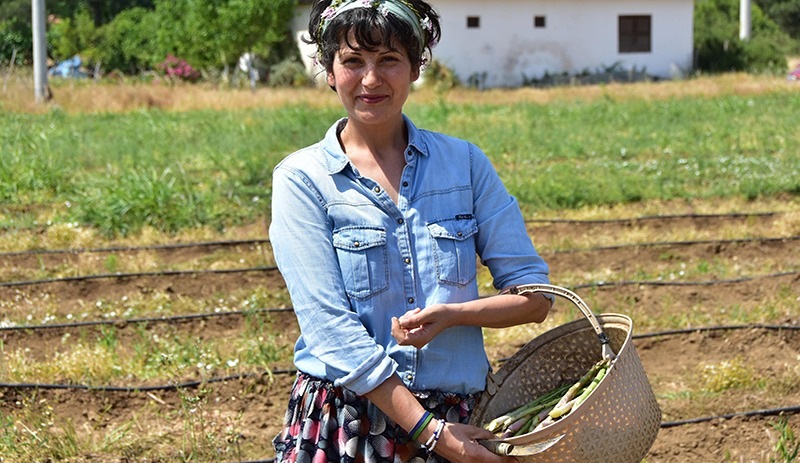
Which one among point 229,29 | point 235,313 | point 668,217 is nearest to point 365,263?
point 235,313

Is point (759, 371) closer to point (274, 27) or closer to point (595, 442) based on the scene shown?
point (595, 442)

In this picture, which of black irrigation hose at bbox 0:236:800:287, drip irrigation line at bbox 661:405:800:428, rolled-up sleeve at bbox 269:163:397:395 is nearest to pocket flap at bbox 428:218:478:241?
rolled-up sleeve at bbox 269:163:397:395

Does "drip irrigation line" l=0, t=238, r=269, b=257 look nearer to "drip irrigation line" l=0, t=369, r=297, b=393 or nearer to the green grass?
the green grass

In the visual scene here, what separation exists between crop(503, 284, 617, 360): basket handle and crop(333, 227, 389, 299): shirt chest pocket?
0.93 ft

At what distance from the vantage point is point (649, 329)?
627 cm

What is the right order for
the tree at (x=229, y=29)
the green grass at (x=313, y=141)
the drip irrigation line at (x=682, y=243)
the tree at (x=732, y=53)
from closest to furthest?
the drip irrigation line at (x=682, y=243), the green grass at (x=313, y=141), the tree at (x=229, y=29), the tree at (x=732, y=53)

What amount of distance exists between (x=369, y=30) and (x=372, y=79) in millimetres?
99

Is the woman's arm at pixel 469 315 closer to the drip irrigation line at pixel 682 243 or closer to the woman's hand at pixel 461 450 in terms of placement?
the woman's hand at pixel 461 450

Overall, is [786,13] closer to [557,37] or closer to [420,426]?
[557,37]

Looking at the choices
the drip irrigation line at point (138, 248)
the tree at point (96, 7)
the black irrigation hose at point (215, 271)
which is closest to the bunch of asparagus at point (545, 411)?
the black irrigation hose at point (215, 271)

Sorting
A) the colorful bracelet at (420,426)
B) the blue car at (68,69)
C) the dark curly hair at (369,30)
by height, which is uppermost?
the dark curly hair at (369,30)

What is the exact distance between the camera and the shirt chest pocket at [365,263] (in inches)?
87.7

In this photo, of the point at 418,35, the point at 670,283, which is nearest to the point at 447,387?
the point at 418,35

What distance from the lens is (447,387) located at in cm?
226
